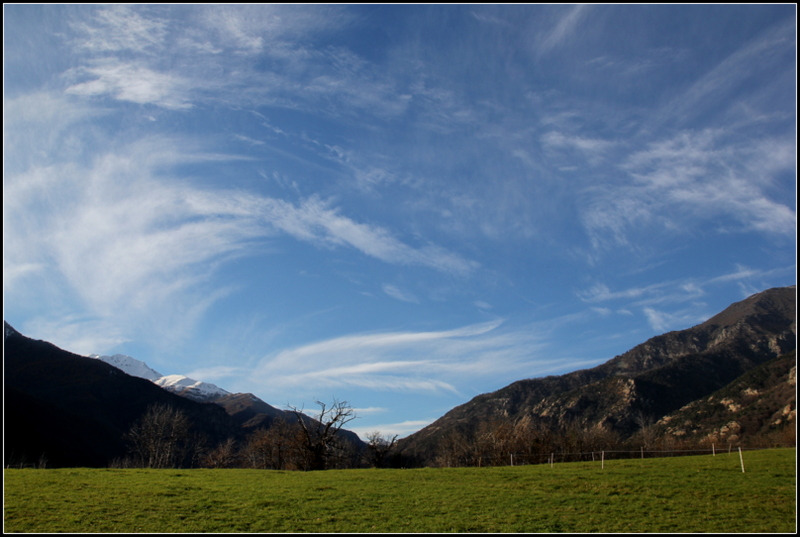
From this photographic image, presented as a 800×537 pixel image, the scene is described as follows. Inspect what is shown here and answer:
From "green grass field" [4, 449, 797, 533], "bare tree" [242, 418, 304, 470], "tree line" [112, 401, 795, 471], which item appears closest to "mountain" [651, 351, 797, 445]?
"tree line" [112, 401, 795, 471]

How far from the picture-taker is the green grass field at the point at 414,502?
21609 mm

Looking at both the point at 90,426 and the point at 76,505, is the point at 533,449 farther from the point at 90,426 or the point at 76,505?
the point at 90,426

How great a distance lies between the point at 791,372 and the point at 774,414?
100.0ft

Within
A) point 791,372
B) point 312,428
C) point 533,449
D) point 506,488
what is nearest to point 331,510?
point 506,488

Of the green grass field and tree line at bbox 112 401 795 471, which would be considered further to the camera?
tree line at bbox 112 401 795 471

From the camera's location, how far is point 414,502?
27.0 metres

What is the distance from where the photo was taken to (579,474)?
3572cm

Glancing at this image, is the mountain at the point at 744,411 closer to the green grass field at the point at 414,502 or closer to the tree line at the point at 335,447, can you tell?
the tree line at the point at 335,447

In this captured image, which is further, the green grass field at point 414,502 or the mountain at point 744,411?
the mountain at point 744,411

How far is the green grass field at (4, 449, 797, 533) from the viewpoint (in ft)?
70.9

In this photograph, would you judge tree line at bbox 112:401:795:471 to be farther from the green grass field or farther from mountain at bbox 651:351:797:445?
the green grass field

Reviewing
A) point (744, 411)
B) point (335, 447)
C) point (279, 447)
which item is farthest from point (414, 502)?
point (744, 411)

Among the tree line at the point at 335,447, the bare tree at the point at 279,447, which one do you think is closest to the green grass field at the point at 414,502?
the tree line at the point at 335,447

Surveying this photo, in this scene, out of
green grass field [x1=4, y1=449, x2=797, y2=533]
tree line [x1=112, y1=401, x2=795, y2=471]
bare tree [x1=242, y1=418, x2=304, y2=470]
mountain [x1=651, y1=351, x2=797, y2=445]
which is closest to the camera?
green grass field [x1=4, y1=449, x2=797, y2=533]
